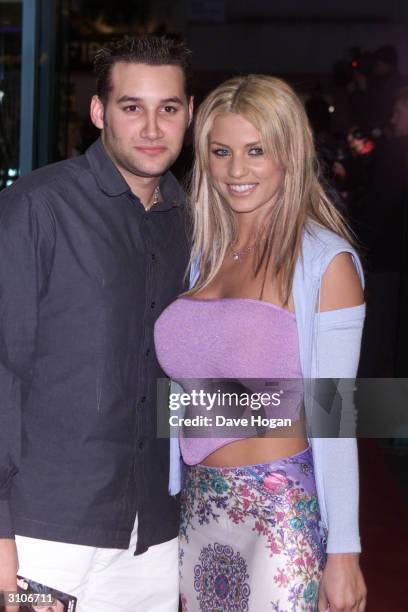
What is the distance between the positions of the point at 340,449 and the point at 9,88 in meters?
3.00

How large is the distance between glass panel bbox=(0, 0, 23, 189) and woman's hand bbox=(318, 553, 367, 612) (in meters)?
2.89

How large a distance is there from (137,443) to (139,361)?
18cm

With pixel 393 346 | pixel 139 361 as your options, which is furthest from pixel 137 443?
pixel 393 346

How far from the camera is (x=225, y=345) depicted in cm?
210

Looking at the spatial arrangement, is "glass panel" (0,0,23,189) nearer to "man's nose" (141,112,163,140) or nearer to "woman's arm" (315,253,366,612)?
"man's nose" (141,112,163,140)

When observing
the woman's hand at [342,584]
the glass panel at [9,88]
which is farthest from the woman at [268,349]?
the glass panel at [9,88]

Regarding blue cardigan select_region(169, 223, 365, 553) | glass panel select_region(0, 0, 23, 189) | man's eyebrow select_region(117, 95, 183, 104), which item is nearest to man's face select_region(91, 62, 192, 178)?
man's eyebrow select_region(117, 95, 183, 104)

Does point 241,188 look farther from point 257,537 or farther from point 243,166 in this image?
point 257,537

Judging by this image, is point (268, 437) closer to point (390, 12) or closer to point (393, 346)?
point (393, 346)

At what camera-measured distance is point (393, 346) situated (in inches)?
221

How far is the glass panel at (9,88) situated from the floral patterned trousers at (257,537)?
2614 millimetres

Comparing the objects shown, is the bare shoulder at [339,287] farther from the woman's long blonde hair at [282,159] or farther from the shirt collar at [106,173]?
the shirt collar at [106,173]

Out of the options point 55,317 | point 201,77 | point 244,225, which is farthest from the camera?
point 201,77

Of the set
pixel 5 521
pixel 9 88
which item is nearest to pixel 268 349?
pixel 5 521
